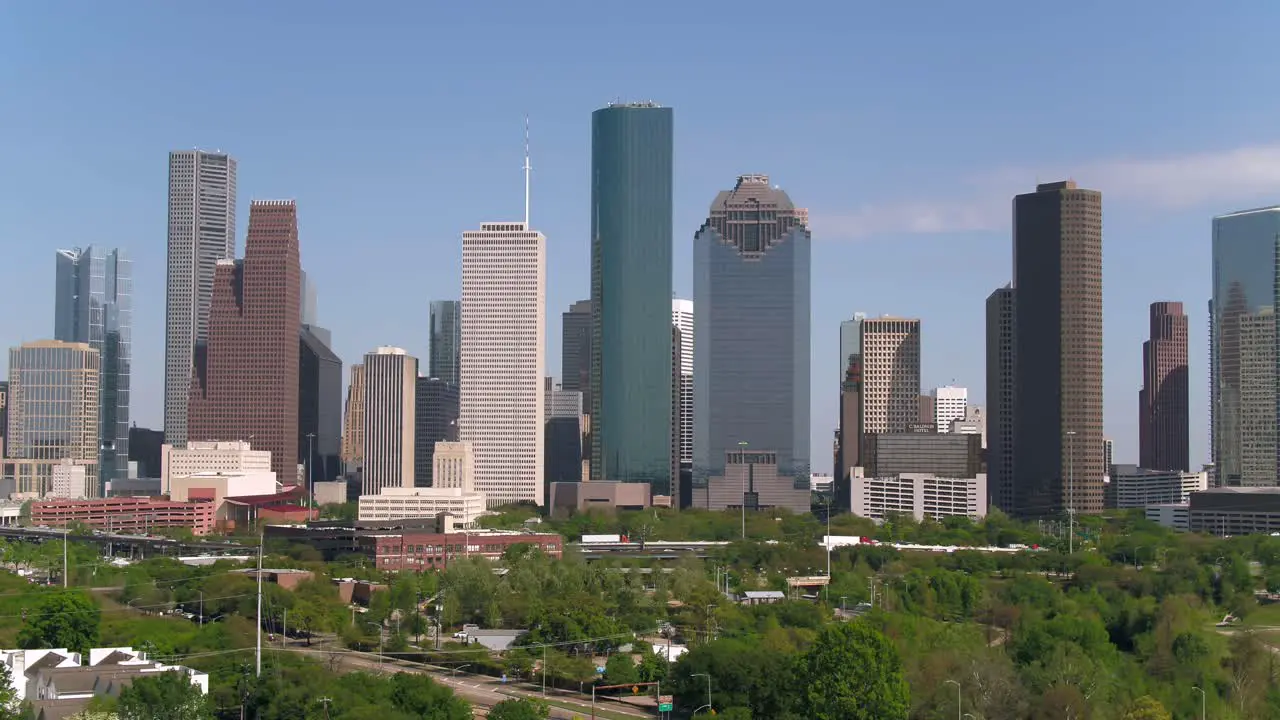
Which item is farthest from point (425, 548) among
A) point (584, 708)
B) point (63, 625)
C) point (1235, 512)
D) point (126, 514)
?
point (1235, 512)

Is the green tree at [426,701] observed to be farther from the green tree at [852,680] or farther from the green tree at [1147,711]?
the green tree at [1147,711]

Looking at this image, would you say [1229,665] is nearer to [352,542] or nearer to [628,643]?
[628,643]

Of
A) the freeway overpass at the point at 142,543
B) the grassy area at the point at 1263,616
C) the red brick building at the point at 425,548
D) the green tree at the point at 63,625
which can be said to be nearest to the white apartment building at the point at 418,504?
the freeway overpass at the point at 142,543

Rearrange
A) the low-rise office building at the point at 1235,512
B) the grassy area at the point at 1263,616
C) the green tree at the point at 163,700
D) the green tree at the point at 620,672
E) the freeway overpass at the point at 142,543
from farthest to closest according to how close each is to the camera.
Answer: the low-rise office building at the point at 1235,512 < the freeway overpass at the point at 142,543 < the grassy area at the point at 1263,616 < the green tree at the point at 620,672 < the green tree at the point at 163,700

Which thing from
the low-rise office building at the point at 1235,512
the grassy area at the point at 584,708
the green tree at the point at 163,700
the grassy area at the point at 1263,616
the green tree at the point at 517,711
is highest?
the low-rise office building at the point at 1235,512

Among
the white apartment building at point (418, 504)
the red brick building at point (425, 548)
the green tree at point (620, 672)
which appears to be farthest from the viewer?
the white apartment building at point (418, 504)

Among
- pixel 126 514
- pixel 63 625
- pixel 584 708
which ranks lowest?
pixel 584 708

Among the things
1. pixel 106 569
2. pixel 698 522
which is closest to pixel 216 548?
pixel 106 569

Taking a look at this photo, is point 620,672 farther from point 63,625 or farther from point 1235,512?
point 1235,512
